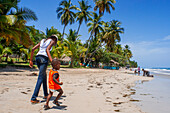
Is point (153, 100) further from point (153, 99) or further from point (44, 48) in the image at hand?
point (44, 48)

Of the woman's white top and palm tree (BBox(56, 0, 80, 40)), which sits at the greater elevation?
palm tree (BBox(56, 0, 80, 40))

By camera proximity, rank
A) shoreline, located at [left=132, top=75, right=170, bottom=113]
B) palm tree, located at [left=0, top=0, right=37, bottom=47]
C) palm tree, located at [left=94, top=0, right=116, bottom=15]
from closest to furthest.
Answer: shoreline, located at [left=132, top=75, right=170, bottom=113]
palm tree, located at [left=0, top=0, right=37, bottom=47]
palm tree, located at [left=94, top=0, right=116, bottom=15]

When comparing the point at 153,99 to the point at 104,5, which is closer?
the point at 153,99

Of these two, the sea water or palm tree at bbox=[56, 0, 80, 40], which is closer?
the sea water

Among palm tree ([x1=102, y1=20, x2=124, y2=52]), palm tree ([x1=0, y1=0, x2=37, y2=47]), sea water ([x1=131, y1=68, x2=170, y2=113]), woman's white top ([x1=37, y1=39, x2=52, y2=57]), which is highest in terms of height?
palm tree ([x1=102, y1=20, x2=124, y2=52])

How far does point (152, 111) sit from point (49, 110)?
2.14 meters

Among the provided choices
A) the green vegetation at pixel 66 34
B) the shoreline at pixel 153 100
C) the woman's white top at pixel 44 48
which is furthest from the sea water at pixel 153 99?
the green vegetation at pixel 66 34

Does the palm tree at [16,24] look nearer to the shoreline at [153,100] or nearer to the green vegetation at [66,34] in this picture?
the green vegetation at [66,34]

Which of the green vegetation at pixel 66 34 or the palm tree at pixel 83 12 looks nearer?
the green vegetation at pixel 66 34

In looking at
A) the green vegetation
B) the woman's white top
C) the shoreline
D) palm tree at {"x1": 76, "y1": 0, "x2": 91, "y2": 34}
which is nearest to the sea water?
the shoreline

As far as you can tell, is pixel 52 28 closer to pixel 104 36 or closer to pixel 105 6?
pixel 105 6

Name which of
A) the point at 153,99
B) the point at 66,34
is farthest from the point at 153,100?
the point at 66,34

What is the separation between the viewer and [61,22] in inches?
1282

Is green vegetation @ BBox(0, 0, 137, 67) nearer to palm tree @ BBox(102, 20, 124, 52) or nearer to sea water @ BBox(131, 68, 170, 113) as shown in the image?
palm tree @ BBox(102, 20, 124, 52)
